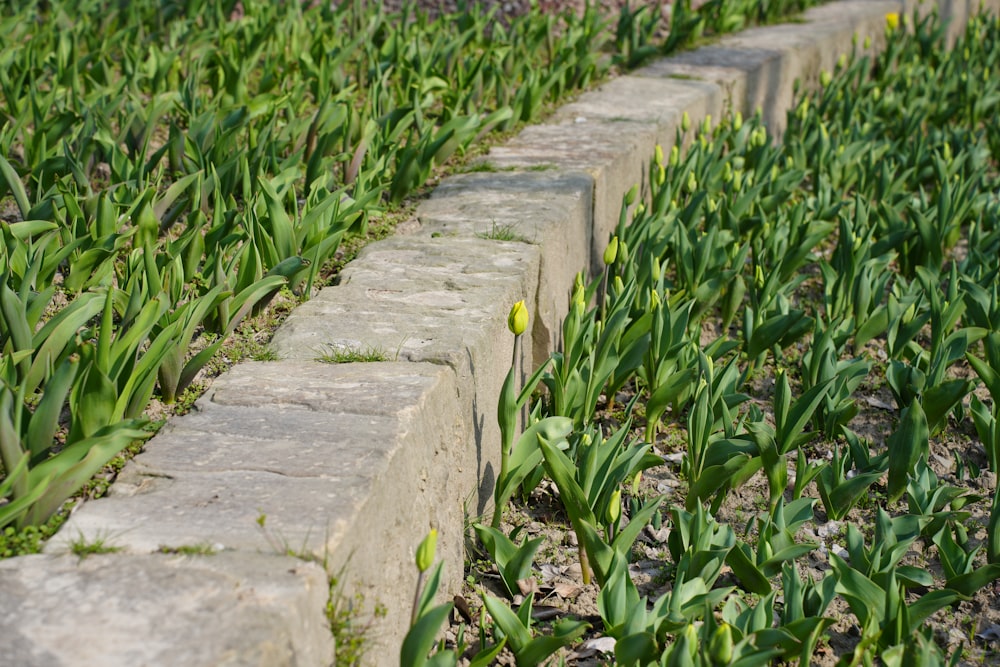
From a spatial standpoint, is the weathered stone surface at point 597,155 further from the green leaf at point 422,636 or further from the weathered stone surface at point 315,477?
the green leaf at point 422,636

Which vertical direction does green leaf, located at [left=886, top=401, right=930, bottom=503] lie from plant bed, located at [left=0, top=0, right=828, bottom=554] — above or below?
below

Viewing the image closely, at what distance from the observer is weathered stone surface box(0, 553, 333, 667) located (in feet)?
3.96

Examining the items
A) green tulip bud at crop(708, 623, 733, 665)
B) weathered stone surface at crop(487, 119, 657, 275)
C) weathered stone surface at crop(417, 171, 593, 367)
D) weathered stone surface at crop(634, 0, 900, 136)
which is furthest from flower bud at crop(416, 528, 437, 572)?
weathered stone surface at crop(634, 0, 900, 136)

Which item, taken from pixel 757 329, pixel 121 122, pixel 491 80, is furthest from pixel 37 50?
pixel 757 329

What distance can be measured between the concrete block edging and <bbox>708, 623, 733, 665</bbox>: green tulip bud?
0.51 meters

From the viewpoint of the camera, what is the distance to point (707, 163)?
12.2ft

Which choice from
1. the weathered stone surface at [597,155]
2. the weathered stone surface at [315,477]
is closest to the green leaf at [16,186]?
the weathered stone surface at [315,477]

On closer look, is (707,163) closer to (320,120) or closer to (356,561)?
(320,120)

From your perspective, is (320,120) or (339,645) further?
(320,120)

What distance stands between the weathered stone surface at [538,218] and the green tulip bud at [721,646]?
1171mm

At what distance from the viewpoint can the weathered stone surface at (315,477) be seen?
1452 mm

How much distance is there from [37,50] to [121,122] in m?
0.83

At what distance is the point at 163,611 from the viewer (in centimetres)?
127

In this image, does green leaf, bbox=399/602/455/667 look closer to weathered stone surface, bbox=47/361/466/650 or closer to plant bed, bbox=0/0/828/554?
weathered stone surface, bbox=47/361/466/650
